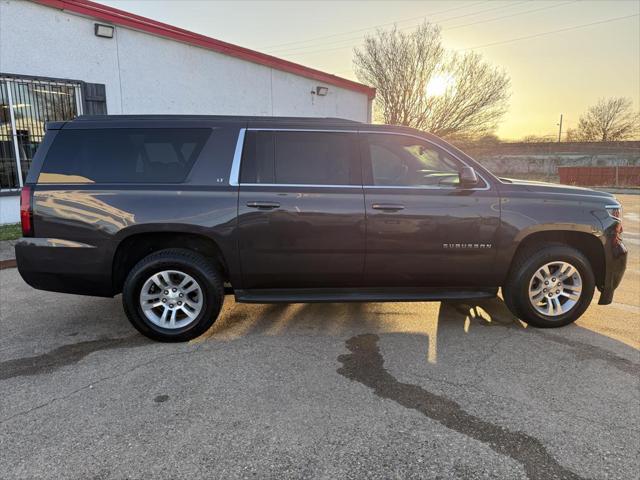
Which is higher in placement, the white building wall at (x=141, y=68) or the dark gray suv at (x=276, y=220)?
the white building wall at (x=141, y=68)

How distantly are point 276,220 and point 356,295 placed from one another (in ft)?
3.27

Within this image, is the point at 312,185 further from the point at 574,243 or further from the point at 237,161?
the point at 574,243

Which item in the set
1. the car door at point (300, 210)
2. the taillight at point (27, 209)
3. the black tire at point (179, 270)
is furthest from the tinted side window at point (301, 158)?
the taillight at point (27, 209)

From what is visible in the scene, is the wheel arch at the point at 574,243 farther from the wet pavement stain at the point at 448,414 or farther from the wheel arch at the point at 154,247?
the wheel arch at the point at 154,247

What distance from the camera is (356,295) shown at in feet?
13.2

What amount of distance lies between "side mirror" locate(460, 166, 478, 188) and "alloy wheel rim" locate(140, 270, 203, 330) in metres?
2.55

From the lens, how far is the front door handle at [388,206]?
3.90 m

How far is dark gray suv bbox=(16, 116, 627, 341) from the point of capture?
382cm

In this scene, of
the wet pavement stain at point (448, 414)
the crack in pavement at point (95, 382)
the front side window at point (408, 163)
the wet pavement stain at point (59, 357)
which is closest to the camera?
the wet pavement stain at point (448, 414)

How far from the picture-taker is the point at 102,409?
2863 mm

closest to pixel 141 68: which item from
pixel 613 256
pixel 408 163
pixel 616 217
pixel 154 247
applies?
pixel 154 247

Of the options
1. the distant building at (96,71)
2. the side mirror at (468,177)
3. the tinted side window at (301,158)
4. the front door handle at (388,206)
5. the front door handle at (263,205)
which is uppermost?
the distant building at (96,71)

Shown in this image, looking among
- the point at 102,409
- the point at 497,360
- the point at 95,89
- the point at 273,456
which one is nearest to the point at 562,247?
the point at 497,360

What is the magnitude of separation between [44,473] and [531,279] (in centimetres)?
394
